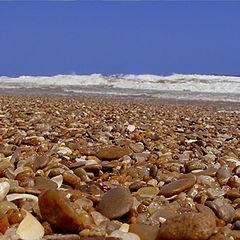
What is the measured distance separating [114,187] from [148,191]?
0.28 m

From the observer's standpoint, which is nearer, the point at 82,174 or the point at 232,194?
the point at 232,194

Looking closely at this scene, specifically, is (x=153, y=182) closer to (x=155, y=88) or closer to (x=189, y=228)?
(x=189, y=228)

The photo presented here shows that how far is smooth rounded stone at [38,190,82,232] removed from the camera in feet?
6.69

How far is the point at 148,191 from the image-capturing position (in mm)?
2830

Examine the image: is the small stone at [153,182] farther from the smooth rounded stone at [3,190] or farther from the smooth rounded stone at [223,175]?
the smooth rounded stone at [3,190]

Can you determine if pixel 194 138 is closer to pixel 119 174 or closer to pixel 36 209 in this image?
pixel 119 174

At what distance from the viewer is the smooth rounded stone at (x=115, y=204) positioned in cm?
227

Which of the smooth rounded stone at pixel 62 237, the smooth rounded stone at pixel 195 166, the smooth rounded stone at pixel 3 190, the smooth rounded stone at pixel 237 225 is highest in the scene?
the smooth rounded stone at pixel 3 190

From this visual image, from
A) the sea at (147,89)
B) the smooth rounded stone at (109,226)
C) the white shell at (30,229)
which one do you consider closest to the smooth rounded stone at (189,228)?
the smooth rounded stone at (109,226)

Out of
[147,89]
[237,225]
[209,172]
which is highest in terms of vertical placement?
[147,89]

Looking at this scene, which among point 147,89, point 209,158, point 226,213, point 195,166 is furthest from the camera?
point 147,89

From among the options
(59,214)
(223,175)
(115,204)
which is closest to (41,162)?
(115,204)

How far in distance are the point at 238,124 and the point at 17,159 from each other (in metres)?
5.59

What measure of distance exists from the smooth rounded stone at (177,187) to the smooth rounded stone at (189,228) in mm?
703
